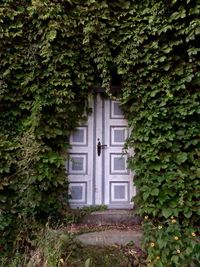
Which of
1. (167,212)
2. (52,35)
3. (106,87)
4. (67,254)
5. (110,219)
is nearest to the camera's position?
(67,254)

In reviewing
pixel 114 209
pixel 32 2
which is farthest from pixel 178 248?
pixel 32 2

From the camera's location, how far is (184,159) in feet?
15.6

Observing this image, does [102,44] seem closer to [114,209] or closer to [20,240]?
[114,209]

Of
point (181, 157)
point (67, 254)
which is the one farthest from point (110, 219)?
point (181, 157)

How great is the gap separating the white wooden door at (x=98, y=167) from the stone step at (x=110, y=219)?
22 cm

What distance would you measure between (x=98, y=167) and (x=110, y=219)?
32.1 inches

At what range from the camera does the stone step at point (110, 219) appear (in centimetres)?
528

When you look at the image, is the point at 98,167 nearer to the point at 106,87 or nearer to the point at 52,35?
the point at 106,87

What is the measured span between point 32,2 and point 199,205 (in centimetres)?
350

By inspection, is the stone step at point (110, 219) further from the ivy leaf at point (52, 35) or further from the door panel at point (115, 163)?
the ivy leaf at point (52, 35)

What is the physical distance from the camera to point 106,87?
5086 mm

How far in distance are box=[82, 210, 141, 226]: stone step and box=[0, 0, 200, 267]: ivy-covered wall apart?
430 mm

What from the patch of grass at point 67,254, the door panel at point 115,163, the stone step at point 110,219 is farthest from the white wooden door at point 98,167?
the patch of grass at point 67,254

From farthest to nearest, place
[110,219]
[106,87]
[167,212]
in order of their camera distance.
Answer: [110,219] < [106,87] < [167,212]
